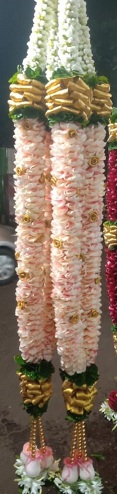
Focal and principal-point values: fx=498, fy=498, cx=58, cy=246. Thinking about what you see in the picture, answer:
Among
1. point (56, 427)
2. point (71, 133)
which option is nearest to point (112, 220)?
point (71, 133)

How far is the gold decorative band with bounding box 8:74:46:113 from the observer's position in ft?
5.64

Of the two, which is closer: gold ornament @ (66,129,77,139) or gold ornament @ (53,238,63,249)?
gold ornament @ (66,129,77,139)

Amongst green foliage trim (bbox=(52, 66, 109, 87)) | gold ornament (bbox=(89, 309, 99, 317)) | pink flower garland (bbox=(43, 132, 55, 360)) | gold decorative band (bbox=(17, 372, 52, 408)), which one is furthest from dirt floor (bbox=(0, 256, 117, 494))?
green foliage trim (bbox=(52, 66, 109, 87))

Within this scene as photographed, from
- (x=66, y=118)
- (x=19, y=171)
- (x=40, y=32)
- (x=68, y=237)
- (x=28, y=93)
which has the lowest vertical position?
(x=68, y=237)

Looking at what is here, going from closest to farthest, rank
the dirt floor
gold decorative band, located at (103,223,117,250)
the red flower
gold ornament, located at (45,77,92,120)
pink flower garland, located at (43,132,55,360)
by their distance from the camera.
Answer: gold ornament, located at (45,77,92,120) → pink flower garland, located at (43,132,55,360) → gold decorative band, located at (103,223,117,250) → the dirt floor → the red flower

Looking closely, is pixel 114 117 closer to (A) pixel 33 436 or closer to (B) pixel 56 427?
(A) pixel 33 436

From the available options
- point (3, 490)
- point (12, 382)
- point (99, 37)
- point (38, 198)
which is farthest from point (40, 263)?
point (99, 37)

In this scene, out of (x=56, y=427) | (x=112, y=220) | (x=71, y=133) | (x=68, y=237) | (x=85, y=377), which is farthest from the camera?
(x=56, y=427)

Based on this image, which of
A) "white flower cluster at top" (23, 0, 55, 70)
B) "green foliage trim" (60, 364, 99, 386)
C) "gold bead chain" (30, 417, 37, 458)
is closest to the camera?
"white flower cluster at top" (23, 0, 55, 70)

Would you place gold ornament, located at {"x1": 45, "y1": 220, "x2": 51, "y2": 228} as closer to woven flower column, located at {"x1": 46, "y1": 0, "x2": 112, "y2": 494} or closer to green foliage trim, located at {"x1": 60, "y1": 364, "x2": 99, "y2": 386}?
woven flower column, located at {"x1": 46, "y1": 0, "x2": 112, "y2": 494}

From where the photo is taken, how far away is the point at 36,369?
201 centimetres

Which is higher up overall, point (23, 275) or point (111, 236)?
point (111, 236)

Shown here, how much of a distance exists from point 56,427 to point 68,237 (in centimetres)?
141

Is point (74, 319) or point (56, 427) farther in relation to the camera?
point (56, 427)
